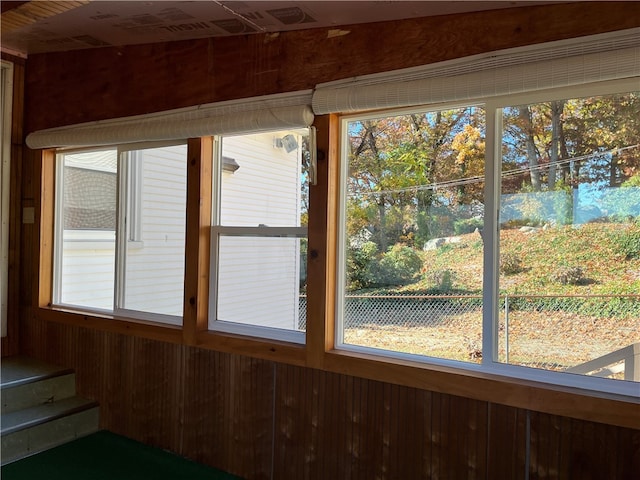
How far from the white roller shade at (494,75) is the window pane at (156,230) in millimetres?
1251

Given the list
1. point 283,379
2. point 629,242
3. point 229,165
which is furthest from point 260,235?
point 629,242

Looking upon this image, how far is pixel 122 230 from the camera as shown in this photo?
11.3 ft

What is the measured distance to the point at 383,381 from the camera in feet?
7.68

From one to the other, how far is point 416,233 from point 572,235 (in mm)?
686

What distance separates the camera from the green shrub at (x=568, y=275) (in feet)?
6.61

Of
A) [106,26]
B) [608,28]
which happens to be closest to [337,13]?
[608,28]

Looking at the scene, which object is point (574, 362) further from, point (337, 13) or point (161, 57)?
point (161, 57)

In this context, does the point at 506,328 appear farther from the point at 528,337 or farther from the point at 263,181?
the point at 263,181

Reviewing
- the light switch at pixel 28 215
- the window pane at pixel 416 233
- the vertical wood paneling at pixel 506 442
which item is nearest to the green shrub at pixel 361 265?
the window pane at pixel 416 233

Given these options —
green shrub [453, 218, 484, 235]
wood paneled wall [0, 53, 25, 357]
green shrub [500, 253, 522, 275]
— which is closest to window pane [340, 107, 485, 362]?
green shrub [453, 218, 484, 235]

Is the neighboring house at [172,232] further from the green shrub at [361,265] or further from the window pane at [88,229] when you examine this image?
the green shrub at [361,265]

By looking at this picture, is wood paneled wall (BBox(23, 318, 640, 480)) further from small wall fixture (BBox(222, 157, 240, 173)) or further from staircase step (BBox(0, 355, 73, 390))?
small wall fixture (BBox(222, 157, 240, 173))

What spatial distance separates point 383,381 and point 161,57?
2462 mm

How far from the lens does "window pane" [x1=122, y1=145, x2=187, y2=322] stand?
315cm
